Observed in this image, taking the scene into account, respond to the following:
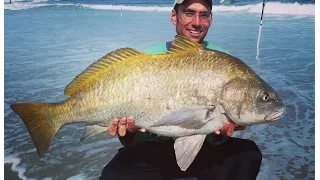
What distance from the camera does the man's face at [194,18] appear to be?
3195 millimetres

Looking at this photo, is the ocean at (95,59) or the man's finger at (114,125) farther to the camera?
the ocean at (95,59)

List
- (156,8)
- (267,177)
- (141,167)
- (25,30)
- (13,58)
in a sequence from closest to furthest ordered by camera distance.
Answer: (141,167), (267,177), (13,58), (25,30), (156,8)

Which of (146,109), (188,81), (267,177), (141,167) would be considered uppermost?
(188,81)

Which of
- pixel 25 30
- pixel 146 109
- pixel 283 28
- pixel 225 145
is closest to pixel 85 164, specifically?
pixel 225 145

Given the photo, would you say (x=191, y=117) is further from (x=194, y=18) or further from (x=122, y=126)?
(x=194, y=18)

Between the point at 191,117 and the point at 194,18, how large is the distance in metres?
1.29

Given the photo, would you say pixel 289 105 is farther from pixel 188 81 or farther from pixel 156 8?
pixel 156 8

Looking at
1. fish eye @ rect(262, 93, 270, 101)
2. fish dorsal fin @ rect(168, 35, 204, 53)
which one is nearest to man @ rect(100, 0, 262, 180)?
fish eye @ rect(262, 93, 270, 101)

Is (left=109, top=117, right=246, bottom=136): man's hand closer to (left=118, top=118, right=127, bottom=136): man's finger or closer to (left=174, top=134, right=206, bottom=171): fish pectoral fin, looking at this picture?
(left=118, top=118, right=127, bottom=136): man's finger

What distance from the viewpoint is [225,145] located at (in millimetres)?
3152

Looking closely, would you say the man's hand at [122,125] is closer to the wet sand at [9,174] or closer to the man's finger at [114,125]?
the man's finger at [114,125]

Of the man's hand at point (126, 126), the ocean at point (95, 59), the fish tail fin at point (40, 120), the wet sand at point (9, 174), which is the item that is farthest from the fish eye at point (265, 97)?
the wet sand at point (9, 174)

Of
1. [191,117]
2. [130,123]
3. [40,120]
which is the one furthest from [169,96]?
[40,120]

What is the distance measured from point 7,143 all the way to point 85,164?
3.94 ft
